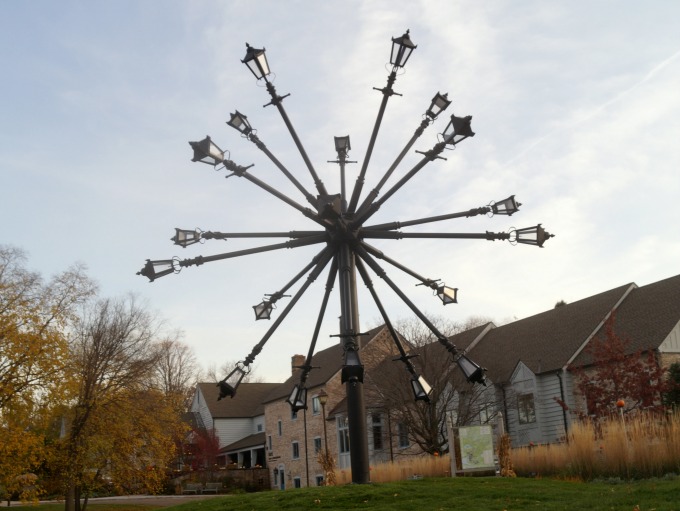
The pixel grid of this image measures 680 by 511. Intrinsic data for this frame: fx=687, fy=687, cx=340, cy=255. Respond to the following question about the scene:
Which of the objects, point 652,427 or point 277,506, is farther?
point 652,427

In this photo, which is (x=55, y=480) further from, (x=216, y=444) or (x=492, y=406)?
(x=216, y=444)

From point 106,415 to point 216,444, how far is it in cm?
2795

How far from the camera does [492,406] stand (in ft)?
105

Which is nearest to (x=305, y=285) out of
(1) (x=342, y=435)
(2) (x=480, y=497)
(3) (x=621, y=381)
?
(2) (x=480, y=497)

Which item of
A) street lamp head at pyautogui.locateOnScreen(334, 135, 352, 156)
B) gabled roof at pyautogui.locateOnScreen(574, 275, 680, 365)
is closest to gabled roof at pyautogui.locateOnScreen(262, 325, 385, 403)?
gabled roof at pyautogui.locateOnScreen(574, 275, 680, 365)

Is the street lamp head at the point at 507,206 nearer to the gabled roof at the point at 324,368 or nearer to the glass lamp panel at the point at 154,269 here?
the glass lamp panel at the point at 154,269

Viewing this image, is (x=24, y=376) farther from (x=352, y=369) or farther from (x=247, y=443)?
(x=247, y=443)

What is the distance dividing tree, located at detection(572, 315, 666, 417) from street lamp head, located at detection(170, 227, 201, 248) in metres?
17.2

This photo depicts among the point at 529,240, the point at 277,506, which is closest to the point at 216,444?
the point at 277,506

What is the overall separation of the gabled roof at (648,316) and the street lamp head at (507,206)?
17.5 metres

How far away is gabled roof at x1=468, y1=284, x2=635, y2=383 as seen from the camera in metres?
30.6

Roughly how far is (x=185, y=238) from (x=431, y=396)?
20.2m

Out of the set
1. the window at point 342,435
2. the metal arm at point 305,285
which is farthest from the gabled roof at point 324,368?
the metal arm at point 305,285

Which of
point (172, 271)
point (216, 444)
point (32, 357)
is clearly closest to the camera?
point (172, 271)
